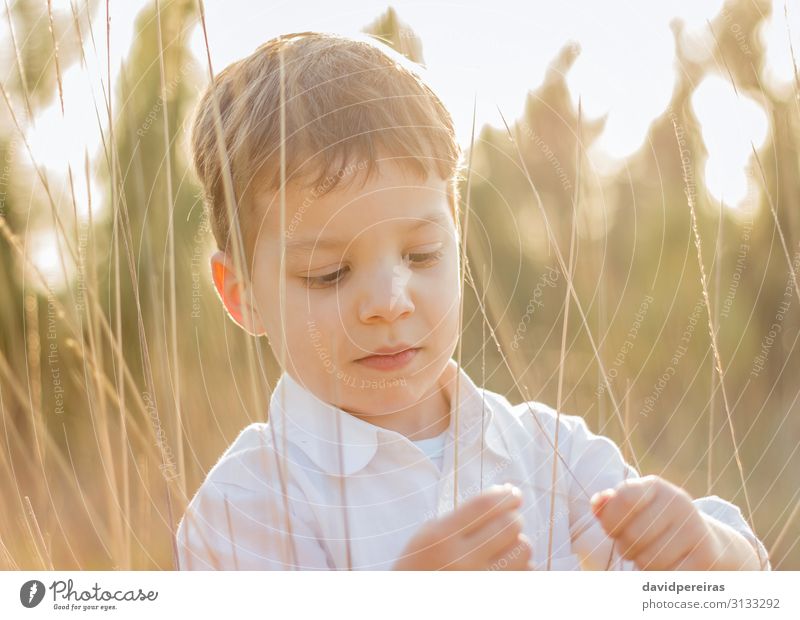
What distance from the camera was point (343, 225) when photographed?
0.78m

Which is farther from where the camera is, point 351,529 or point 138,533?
point 138,533

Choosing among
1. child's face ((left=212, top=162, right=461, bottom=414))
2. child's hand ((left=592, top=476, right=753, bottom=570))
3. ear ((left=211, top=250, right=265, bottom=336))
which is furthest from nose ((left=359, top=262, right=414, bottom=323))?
child's hand ((left=592, top=476, right=753, bottom=570))

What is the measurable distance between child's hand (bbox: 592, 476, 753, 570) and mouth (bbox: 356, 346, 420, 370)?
20 cm

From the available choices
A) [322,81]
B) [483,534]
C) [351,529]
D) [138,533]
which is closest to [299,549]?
[351,529]

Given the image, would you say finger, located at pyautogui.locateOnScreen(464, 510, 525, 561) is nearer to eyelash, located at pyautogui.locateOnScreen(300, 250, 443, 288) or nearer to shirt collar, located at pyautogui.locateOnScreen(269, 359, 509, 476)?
shirt collar, located at pyautogui.locateOnScreen(269, 359, 509, 476)

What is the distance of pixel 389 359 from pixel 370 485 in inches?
4.7

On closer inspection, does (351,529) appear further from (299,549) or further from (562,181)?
(562,181)

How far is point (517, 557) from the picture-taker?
80 cm

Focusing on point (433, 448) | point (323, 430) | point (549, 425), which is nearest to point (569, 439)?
point (549, 425)

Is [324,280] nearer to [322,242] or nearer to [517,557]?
[322,242]

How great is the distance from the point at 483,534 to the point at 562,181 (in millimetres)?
586

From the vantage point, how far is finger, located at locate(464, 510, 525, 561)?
2.34 ft

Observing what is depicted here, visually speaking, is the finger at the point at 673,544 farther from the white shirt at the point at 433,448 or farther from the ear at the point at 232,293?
the ear at the point at 232,293

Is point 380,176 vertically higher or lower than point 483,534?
higher
